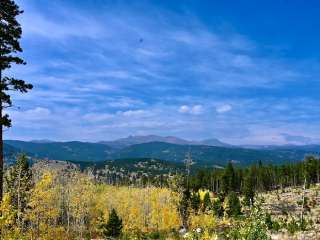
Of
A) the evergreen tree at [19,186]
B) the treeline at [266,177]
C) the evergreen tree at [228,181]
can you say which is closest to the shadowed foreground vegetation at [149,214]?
the evergreen tree at [19,186]

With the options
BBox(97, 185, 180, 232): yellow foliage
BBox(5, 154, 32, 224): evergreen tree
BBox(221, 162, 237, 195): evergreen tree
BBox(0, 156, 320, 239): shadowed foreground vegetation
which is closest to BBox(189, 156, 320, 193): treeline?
BBox(221, 162, 237, 195): evergreen tree

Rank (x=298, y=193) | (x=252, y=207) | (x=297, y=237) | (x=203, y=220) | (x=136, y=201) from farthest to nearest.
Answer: (x=136, y=201), (x=298, y=193), (x=203, y=220), (x=297, y=237), (x=252, y=207)

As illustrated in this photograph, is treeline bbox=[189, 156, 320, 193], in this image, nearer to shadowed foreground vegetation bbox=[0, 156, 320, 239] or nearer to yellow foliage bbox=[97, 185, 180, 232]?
shadowed foreground vegetation bbox=[0, 156, 320, 239]

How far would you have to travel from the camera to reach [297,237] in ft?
187

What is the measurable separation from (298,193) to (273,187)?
43.2 metres

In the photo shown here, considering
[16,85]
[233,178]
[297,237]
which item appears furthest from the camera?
[233,178]

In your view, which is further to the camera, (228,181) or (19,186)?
(228,181)

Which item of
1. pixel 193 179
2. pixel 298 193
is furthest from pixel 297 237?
pixel 193 179

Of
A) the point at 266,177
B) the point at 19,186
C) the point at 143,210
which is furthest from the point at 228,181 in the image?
the point at 19,186

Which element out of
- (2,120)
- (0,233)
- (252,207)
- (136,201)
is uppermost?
(2,120)

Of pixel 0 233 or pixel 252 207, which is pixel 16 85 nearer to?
pixel 0 233

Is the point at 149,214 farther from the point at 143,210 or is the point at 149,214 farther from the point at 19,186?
the point at 19,186

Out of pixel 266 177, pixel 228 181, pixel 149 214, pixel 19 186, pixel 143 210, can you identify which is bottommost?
pixel 143 210

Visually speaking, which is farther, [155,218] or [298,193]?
[298,193]
